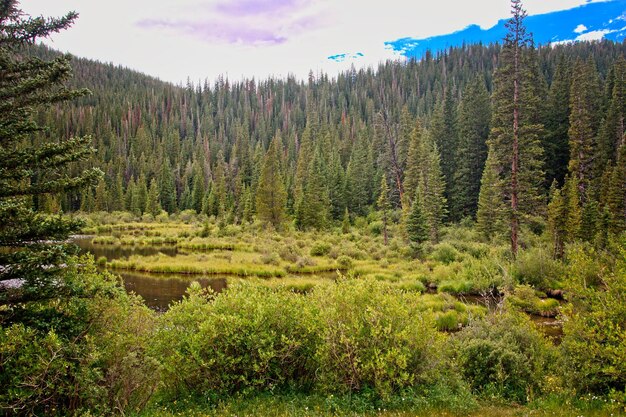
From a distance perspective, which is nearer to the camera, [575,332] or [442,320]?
[575,332]

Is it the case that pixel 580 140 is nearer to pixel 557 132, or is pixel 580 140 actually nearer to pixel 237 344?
pixel 557 132

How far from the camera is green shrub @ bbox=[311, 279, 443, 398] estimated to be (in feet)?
33.9

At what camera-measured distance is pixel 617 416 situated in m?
9.21

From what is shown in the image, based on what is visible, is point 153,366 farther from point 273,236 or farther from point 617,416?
point 273,236

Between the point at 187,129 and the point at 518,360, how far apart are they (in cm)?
17627

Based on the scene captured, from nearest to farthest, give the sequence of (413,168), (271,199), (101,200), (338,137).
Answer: (413,168) < (271,199) < (101,200) < (338,137)

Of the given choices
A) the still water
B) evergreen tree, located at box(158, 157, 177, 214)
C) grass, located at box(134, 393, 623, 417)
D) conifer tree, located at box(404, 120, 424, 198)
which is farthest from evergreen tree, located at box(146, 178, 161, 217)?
grass, located at box(134, 393, 623, 417)

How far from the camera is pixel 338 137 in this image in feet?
423

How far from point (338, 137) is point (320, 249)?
268 ft

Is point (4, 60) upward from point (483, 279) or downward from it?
upward

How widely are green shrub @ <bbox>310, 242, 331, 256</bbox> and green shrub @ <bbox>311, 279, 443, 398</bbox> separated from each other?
3988 cm

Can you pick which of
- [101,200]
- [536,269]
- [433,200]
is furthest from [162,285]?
[101,200]

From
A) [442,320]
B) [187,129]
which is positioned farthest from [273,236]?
[187,129]

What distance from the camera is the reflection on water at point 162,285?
104 feet
